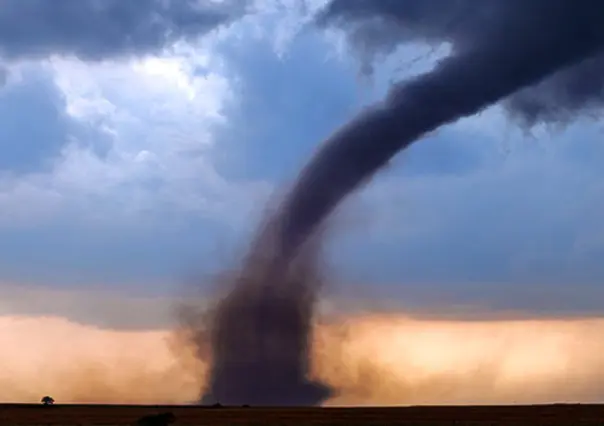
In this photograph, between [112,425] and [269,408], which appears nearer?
[112,425]

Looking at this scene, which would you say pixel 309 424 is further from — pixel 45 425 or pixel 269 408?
pixel 269 408

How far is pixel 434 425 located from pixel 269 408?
72.8 m

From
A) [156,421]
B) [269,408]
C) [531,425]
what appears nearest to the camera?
[156,421]

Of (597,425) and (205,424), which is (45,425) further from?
(597,425)

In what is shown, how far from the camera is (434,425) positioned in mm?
109250

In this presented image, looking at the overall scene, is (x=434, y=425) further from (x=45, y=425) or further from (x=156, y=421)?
(x=45, y=425)

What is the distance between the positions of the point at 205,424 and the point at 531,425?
31264 mm

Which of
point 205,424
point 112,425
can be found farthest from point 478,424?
point 112,425

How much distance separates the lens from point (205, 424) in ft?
350

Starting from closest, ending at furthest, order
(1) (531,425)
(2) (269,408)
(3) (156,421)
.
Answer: (3) (156,421), (1) (531,425), (2) (269,408)

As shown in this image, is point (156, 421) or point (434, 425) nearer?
point (156, 421)

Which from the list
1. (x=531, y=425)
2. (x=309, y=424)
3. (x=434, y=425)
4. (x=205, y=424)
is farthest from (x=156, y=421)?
(x=531, y=425)

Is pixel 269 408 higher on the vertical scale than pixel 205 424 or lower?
higher

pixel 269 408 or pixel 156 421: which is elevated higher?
pixel 269 408
